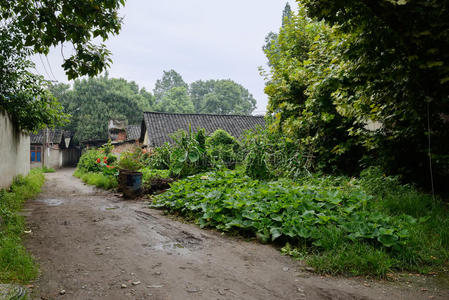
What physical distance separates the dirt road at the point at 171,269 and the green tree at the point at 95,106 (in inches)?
1284

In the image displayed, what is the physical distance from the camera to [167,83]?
77750 millimetres

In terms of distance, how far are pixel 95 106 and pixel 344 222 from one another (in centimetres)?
3697

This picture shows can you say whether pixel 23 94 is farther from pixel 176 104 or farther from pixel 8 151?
pixel 176 104

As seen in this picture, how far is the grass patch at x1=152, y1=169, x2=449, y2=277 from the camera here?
3.23 m

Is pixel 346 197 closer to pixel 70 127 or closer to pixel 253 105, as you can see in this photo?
pixel 70 127

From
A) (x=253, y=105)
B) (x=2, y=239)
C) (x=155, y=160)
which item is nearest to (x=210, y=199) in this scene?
(x=2, y=239)

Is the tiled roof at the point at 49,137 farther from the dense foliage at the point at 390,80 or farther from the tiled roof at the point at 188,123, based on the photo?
the dense foliage at the point at 390,80

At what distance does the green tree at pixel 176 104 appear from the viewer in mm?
49475

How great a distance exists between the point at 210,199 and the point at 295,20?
8691 millimetres

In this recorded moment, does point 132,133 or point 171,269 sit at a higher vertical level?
point 132,133

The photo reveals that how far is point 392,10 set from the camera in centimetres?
338

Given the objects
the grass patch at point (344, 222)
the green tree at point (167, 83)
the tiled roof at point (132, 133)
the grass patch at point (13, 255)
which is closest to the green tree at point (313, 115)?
the grass patch at point (344, 222)

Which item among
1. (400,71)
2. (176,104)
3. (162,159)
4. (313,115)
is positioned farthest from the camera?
(176,104)

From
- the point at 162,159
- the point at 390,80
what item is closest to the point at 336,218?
the point at 390,80
